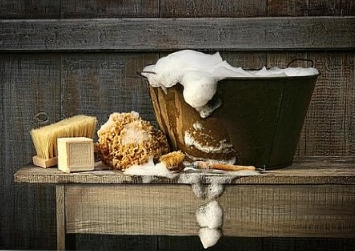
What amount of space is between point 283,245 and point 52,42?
105 centimetres

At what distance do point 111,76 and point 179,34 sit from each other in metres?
0.28

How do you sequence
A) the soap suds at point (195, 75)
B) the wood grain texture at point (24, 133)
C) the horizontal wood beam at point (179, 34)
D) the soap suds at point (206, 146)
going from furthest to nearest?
the wood grain texture at point (24, 133)
the horizontal wood beam at point (179, 34)
the soap suds at point (206, 146)
the soap suds at point (195, 75)

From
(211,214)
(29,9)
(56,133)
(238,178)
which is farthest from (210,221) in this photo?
(29,9)

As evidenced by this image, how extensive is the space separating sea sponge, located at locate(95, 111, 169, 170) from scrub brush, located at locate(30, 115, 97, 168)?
7cm

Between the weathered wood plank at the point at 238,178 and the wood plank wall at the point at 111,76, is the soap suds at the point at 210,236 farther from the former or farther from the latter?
the wood plank wall at the point at 111,76

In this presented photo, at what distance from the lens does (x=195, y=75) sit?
6.82ft

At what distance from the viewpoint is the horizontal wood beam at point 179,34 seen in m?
2.58

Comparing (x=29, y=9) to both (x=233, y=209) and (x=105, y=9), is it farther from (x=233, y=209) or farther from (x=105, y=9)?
(x=233, y=209)

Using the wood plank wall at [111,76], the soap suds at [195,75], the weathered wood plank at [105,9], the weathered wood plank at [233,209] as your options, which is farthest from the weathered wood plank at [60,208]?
the weathered wood plank at [105,9]

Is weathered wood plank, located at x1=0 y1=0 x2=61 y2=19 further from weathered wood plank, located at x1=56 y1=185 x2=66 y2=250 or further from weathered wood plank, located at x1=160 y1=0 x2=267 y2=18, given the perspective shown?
weathered wood plank, located at x1=56 y1=185 x2=66 y2=250

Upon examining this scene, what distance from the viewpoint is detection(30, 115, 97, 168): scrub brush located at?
224 cm

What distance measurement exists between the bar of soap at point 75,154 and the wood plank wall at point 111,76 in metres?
0.49

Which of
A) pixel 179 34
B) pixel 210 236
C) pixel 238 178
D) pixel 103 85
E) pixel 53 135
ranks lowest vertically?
pixel 210 236

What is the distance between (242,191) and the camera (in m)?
2.11
